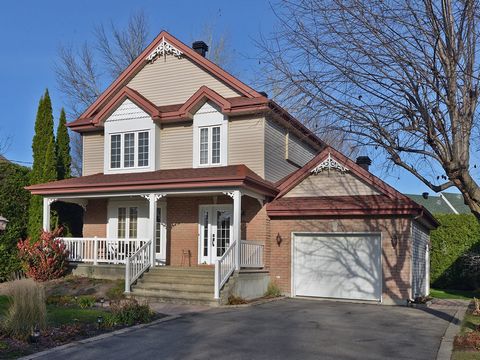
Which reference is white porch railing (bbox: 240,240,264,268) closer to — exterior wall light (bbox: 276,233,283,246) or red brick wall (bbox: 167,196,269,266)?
exterior wall light (bbox: 276,233,283,246)

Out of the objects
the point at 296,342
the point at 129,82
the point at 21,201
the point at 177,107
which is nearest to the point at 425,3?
the point at 296,342

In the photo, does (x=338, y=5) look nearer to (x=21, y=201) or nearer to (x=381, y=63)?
(x=381, y=63)

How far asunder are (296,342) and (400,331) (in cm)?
276

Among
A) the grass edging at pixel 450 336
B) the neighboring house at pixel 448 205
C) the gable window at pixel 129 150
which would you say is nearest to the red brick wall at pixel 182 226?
the gable window at pixel 129 150

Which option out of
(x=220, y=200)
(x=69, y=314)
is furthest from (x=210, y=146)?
(x=69, y=314)

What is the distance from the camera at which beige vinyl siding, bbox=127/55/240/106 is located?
20.1m

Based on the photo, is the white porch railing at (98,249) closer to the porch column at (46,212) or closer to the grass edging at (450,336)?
the porch column at (46,212)

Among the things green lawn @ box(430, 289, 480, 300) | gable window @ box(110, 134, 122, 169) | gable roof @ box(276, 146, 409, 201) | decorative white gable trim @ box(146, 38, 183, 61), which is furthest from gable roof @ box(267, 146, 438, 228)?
decorative white gable trim @ box(146, 38, 183, 61)

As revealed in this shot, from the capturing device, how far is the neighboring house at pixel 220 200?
16703mm

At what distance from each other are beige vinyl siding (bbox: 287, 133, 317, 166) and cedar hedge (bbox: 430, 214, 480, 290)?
6630 millimetres

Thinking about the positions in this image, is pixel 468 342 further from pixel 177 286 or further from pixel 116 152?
pixel 116 152

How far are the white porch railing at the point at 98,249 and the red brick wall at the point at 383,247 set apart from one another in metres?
4.71

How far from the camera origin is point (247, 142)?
1880cm

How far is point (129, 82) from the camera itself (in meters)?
21.6
